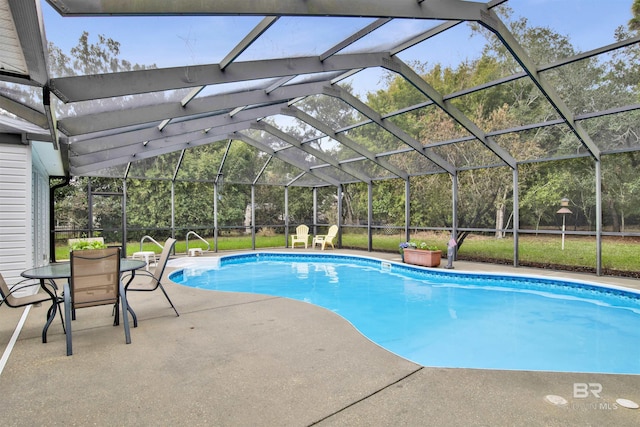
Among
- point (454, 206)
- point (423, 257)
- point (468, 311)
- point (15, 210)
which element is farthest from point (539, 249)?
point (15, 210)

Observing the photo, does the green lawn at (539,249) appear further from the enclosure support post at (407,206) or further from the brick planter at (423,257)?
the brick planter at (423,257)

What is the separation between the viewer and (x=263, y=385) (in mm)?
2516

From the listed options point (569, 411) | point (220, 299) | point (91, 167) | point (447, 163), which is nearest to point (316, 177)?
point (447, 163)

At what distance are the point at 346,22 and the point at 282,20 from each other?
924 mm

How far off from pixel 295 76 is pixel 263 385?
448cm

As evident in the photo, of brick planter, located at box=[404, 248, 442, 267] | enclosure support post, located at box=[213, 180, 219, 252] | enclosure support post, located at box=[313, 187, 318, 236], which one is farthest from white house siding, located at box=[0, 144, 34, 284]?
enclosure support post, located at box=[313, 187, 318, 236]

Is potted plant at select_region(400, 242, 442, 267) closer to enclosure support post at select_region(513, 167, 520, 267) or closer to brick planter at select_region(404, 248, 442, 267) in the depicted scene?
brick planter at select_region(404, 248, 442, 267)

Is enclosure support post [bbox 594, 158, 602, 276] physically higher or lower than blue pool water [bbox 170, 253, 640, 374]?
higher

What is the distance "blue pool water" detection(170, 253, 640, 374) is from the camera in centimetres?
400

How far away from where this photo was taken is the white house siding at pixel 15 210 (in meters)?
4.96

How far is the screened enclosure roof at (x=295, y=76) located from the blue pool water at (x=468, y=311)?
289cm

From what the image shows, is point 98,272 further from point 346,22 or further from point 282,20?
point 346,22

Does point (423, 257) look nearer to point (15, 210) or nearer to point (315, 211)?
point (315, 211)

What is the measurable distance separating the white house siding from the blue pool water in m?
2.92
